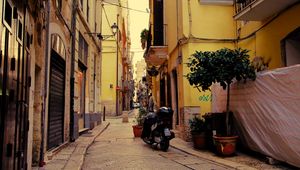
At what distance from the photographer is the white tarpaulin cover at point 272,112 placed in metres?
6.77

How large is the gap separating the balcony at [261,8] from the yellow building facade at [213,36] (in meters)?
0.03

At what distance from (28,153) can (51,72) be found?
315cm

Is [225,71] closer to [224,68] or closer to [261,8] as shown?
[224,68]

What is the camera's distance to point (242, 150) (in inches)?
374

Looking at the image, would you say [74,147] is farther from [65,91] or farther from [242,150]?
[242,150]

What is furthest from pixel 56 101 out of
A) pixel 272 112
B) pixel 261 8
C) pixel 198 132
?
pixel 261 8

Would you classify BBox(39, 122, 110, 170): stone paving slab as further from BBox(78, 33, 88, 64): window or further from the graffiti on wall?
the graffiti on wall

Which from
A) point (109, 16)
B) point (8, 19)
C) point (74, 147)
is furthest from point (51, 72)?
point (109, 16)

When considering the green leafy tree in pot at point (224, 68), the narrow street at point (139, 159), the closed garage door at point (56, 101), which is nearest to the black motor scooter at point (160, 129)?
the narrow street at point (139, 159)

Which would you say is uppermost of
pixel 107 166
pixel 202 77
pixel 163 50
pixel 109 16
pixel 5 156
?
pixel 109 16

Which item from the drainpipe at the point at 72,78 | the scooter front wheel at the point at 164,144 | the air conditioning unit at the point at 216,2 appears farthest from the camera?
the air conditioning unit at the point at 216,2

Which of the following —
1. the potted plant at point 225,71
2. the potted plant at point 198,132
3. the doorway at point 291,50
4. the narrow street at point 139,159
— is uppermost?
the doorway at point 291,50

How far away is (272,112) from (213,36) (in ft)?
19.0

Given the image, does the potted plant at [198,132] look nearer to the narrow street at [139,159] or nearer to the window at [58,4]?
the narrow street at [139,159]
